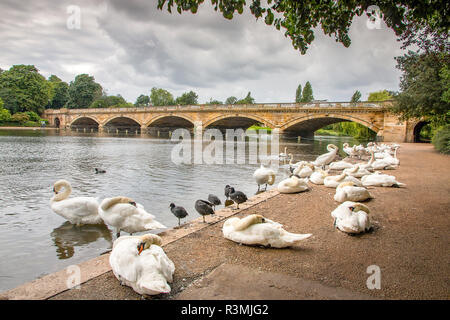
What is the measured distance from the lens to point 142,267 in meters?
2.58

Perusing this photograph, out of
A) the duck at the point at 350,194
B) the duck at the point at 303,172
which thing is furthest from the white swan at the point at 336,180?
the duck at the point at 303,172

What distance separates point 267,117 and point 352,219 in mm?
36735

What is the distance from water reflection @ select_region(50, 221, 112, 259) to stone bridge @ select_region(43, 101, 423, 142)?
28733 millimetres

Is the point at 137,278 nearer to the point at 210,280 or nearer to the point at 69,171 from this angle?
the point at 210,280

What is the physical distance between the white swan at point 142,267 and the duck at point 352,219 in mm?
2610

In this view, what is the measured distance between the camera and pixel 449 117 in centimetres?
1848

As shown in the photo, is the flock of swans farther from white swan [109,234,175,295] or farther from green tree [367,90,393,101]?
green tree [367,90,393,101]

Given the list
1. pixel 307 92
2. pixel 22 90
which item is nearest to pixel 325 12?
pixel 22 90

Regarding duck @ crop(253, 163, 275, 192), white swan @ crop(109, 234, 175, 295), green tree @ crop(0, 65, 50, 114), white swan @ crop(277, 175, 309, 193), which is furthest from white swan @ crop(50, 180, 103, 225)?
green tree @ crop(0, 65, 50, 114)

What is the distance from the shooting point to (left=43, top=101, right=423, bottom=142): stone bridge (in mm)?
31141

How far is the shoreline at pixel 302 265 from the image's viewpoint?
2.52 m

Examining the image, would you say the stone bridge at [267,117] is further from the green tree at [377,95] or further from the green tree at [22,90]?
the green tree at [377,95]
